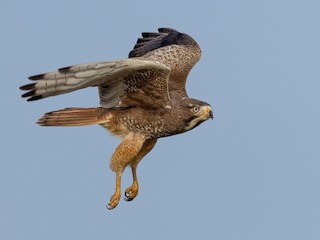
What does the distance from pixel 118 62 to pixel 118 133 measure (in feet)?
6.29

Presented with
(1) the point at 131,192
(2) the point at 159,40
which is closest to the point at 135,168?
(1) the point at 131,192

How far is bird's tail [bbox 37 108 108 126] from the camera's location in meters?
15.1

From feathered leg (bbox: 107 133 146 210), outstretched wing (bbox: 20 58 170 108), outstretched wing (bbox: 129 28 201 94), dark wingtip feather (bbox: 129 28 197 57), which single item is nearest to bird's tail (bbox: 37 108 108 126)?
outstretched wing (bbox: 20 58 170 108)

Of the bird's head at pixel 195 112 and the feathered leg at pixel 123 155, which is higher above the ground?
the bird's head at pixel 195 112

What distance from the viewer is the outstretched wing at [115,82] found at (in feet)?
43.2

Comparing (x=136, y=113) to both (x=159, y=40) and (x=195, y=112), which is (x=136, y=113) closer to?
(x=195, y=112)

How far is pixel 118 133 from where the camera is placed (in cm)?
1522

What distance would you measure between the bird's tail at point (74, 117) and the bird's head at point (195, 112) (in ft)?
4.00

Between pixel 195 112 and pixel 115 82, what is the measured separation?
1.18 m

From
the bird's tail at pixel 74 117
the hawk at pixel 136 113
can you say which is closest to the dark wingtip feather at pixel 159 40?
the hawk at pixel 136 113

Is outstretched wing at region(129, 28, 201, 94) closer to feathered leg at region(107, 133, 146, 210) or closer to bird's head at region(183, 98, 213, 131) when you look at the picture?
bird's head at region(183, 98, 213, 131)

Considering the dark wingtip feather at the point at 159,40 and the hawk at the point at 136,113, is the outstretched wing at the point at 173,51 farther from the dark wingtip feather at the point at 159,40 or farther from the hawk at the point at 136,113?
the hawk at the point at 136,113

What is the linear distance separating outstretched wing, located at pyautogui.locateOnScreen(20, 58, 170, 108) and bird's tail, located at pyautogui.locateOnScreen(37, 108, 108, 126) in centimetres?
33

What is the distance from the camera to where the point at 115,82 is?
1446 centimetres
